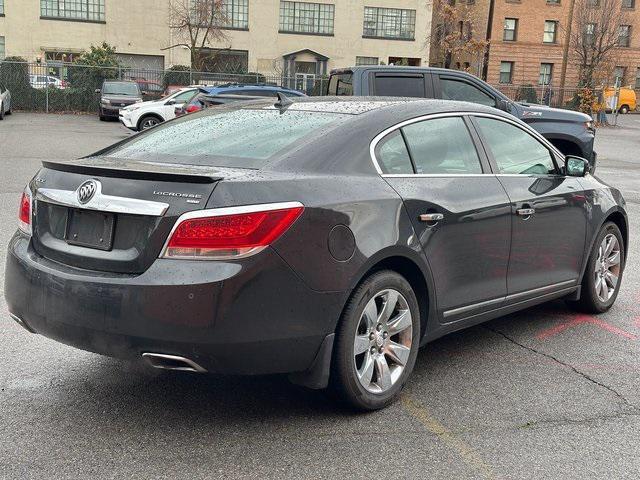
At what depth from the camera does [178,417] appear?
384cm

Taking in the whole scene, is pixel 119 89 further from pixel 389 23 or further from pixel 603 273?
pixel 603 273

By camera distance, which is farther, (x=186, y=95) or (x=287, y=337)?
(x=186, y=95)

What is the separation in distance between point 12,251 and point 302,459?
184 centimetres

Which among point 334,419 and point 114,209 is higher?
point 114,209

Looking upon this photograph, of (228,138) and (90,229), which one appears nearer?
(90,229)

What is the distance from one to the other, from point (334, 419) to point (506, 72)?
198ft

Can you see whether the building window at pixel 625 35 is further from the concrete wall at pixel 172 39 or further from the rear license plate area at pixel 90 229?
the rear license plate area at pixel 90 229

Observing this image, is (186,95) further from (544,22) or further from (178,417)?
(544,22)

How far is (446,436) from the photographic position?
3.72 metres

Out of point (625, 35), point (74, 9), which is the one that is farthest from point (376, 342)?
point (625, 35)

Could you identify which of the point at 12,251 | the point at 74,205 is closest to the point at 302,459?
the point at 74,205

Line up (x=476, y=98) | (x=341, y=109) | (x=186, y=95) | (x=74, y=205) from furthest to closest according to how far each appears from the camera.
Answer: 1. (x=186, y=95)
2. (x=476, y=98)
3. (x=341, y=109)
4. (x=74, y=205)

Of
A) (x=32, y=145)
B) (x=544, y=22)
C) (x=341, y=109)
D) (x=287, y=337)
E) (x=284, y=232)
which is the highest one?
(x=544, y=22)

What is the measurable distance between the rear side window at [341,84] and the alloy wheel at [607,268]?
599cm
